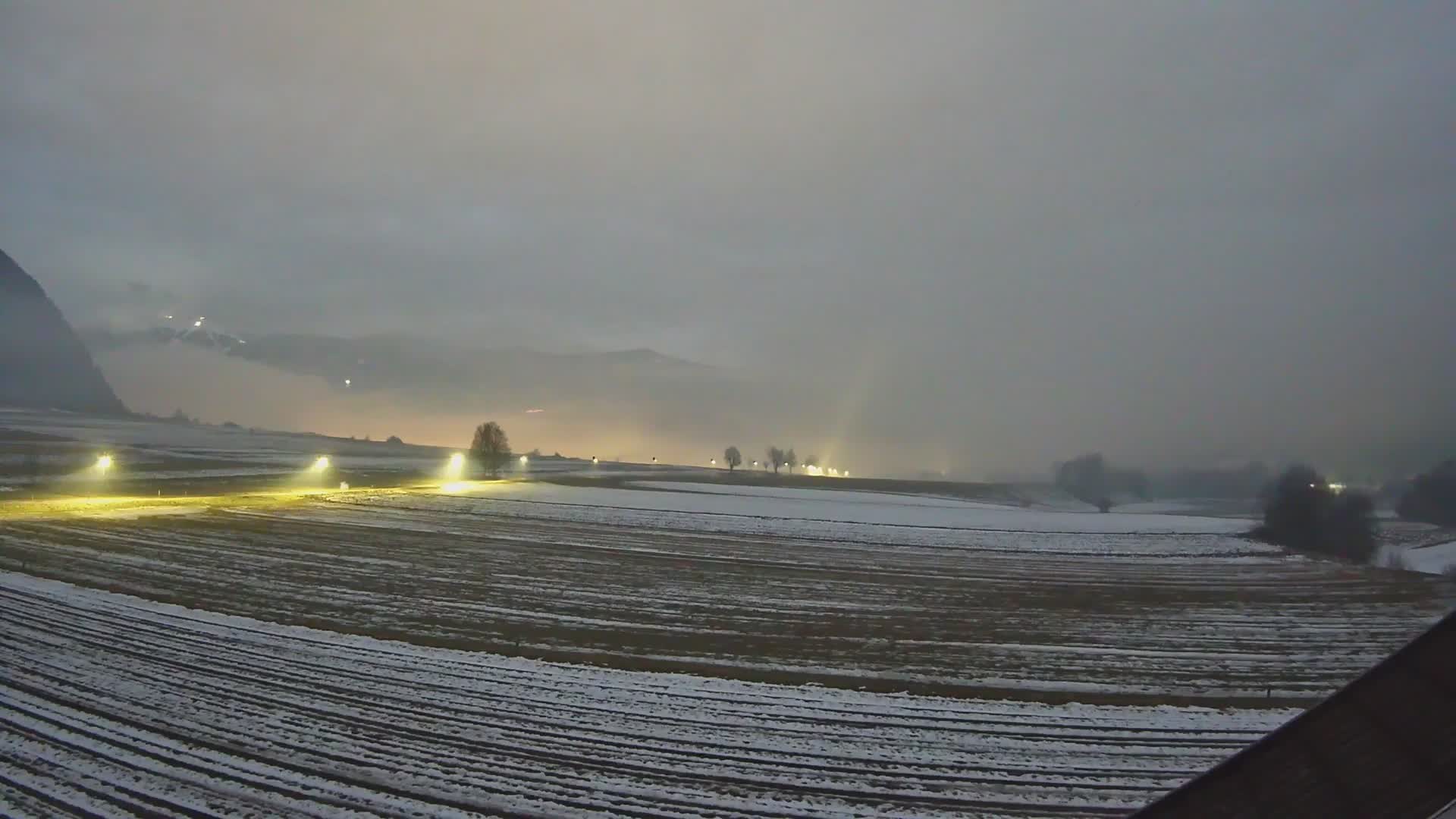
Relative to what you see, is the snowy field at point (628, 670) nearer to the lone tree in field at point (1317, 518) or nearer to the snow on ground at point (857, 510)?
the lone tree in field at point (1317, 518)

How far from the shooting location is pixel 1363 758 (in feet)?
6.52

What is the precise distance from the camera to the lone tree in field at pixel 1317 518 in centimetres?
3638

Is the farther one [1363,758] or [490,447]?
[490,447]

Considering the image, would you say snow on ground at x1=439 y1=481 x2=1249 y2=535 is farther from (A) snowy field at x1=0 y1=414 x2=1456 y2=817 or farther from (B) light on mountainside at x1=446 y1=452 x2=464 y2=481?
(A) snowy field at x1=0 y1=414 x2=1456 y2=817

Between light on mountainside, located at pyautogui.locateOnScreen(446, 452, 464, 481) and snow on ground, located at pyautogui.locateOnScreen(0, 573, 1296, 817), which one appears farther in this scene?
light on mountainside, located at pyautogui.locateOnScreen(446, 452, 464, 481)

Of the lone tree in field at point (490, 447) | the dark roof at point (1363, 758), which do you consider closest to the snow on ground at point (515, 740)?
the dark roof at point (1363, 758)

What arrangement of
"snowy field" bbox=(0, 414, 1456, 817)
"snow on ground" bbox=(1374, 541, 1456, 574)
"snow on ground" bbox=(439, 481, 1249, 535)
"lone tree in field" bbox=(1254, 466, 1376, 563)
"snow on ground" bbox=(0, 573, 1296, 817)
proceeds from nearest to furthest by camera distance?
1. "snow on ground" bbox=(0, 573, 1296, 817)
2. "snowy field" bbox=(0, 414, 1456, 817)
3. "snow on ground" bbox=(1374, 541, 1456, 574)
4. "lone tree in field" bbox=(1254, 466, 1376, 563)
5. "snow on ground" bbox=(439, 481, 1249, 535)

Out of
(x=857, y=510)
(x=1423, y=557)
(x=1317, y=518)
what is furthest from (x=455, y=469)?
(x=1423, y=557)

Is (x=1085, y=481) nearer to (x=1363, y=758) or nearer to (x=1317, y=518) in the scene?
(x=1317, y=518)

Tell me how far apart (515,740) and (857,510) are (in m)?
48.7

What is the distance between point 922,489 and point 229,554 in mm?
77497

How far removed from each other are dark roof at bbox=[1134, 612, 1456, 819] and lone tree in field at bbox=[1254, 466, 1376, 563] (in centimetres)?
4363

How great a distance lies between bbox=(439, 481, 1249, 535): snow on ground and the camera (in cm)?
4822

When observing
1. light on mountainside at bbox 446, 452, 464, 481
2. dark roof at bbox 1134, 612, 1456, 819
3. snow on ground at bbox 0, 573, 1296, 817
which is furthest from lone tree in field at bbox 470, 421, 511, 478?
dark roof at bbox 1134, 612, 1456, 819
